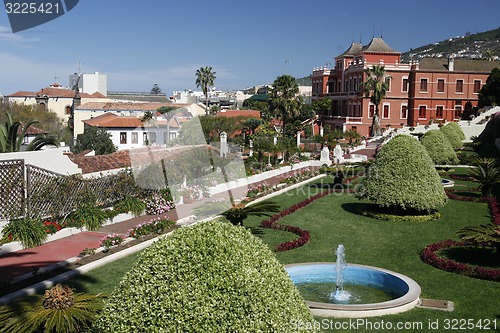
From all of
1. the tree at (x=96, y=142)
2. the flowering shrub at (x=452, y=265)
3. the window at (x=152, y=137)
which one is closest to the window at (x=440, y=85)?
the window at (x=152, y=137)

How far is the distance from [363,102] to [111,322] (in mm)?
52288

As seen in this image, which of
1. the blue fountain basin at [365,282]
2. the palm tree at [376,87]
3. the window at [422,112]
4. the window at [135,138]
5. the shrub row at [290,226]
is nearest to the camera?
the blue fountain basin at [365,282]

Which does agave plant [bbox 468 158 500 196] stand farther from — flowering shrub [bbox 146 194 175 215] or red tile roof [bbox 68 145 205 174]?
flowering shrub [bbox 146 194 175 215]

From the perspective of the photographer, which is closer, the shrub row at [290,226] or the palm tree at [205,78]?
the shrub row at [290,226]

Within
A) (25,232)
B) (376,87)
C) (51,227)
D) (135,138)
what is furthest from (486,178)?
(135,138)

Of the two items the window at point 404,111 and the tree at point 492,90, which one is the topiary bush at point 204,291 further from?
the tree at point 492,90

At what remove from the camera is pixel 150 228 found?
51.5ft

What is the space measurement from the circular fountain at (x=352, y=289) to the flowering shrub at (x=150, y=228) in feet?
17.6

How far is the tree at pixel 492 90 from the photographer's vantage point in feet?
176

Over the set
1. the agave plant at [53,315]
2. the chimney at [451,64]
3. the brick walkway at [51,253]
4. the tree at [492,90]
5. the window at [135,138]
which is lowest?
the brick walkway at [51,253]

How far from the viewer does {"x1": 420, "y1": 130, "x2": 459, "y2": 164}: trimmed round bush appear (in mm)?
31000

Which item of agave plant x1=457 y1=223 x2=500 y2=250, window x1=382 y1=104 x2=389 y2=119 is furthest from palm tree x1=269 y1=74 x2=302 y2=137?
agave plant x1=457 y1=223 x2=500 y2=250

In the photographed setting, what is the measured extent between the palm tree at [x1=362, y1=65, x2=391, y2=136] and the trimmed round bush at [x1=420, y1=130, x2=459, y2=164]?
61.6 feet

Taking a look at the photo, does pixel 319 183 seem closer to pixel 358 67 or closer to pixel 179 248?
pixel 179 248
